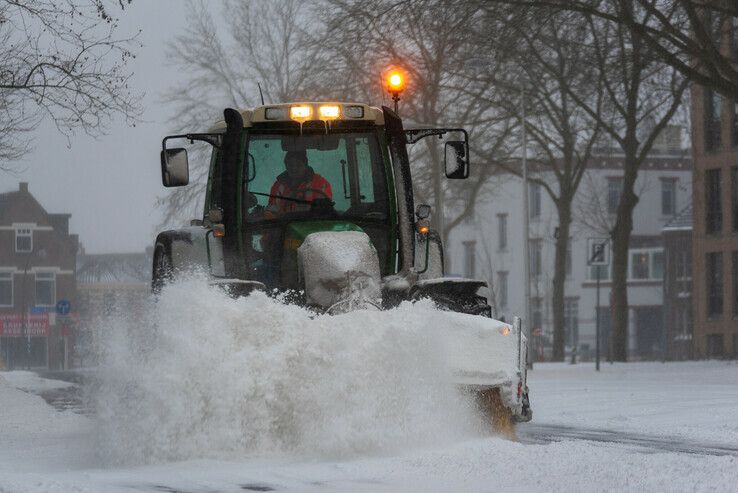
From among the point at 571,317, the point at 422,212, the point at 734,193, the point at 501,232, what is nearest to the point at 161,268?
the point at 422,212

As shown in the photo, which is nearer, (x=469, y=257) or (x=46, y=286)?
(x=46, y=286)

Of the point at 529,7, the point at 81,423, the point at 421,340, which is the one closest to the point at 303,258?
the point at 421,340

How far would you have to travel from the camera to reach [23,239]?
91375 millimetres

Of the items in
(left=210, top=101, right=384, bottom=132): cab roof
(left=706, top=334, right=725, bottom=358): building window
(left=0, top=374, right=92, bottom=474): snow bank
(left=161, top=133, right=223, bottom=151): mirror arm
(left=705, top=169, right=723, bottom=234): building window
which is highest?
(left=705, top=169, right=723, bottom=234): building window

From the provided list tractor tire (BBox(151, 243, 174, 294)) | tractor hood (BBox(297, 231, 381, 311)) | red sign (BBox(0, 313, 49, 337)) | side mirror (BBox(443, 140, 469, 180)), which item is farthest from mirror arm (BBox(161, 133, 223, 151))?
red sign (BBox(0, 313, 49, 337))

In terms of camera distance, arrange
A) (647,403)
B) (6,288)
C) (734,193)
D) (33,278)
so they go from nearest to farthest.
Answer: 1. (647,403)
2. (734,193)
3. (6,288)
4. (33,278)

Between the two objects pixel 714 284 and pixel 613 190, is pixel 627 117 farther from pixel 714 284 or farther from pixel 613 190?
pixel 613 190

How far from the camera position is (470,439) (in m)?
10.8

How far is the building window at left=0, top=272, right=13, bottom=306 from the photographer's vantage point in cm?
8788

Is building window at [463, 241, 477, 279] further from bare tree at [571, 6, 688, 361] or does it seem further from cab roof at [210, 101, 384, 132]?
cab roof at [210, 101, 384, 132]

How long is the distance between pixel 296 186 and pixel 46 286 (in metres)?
80.2

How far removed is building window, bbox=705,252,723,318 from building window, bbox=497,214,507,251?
3239cm

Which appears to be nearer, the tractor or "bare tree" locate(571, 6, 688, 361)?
the tractor

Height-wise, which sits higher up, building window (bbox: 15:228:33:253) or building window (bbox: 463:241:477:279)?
building window (bbox: 15:228:33:253)
